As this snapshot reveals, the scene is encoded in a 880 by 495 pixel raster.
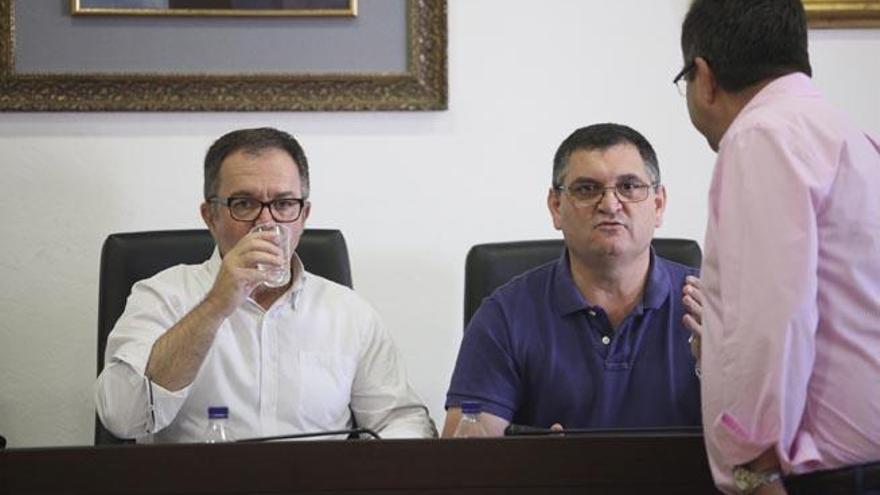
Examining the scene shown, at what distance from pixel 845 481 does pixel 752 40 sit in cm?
55

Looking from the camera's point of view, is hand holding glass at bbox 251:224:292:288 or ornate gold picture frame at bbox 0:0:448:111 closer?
hand holding glass at bbox 251:224:292:288

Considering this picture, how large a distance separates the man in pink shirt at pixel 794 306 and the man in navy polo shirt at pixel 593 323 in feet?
2.12

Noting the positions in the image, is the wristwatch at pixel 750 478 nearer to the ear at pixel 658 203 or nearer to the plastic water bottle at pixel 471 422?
the plastic water bottle at pixel 471 422

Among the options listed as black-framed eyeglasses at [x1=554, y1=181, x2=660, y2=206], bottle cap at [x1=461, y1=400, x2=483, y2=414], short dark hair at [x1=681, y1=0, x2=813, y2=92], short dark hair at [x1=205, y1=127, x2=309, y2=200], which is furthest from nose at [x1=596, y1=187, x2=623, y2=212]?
short dark hair at [x1=681, y1=0, x2=813, y2=92]

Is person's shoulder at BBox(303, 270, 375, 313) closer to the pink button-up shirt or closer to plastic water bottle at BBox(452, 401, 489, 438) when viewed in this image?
plastic water bottle at BBox(452, 401, 489, 438)

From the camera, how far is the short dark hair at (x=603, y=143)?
2.39 m

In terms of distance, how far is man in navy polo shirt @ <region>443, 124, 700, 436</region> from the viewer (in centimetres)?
225

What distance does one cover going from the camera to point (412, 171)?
2873 mm

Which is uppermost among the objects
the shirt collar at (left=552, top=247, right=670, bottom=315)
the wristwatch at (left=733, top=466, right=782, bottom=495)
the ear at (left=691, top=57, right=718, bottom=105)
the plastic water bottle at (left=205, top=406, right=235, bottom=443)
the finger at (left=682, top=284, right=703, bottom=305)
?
the ear at (left=691, top=57, right=718, bottom=105)

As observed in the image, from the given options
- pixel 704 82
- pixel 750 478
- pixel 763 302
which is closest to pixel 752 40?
pixel 704 82

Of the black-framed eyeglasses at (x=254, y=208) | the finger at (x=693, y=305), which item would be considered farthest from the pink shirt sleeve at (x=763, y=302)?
the black-framed eyeglasses at (x=254, y=208)

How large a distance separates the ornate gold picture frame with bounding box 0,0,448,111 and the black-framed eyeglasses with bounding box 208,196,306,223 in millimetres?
473

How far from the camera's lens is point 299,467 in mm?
1592

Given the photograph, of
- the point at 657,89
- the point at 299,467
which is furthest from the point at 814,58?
the point at 299,467
